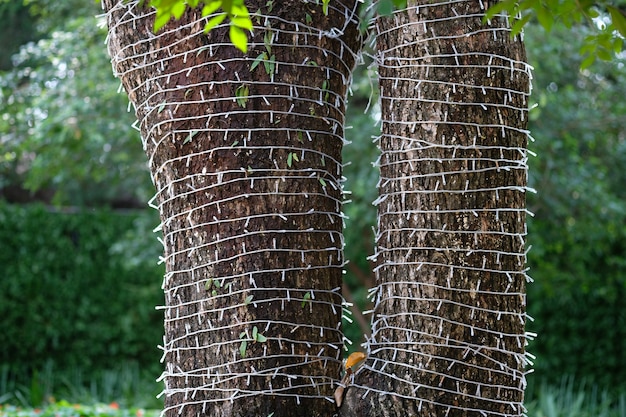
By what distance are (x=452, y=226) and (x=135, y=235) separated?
4.36 m

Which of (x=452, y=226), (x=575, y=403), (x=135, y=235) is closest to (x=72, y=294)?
(x=135, y=235)

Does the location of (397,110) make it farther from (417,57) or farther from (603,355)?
(603,355)

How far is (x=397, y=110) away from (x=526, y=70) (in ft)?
1.04

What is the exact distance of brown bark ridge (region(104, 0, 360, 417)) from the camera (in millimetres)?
1617

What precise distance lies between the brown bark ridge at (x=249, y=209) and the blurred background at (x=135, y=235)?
2.65 metres

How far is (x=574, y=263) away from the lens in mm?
5914

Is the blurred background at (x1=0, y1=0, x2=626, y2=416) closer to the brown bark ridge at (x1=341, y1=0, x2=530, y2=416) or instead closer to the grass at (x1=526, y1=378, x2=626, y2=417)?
the grass at (x1=526, y1=378, x2=626, y2=417)

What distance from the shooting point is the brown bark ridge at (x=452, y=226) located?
1.62 m

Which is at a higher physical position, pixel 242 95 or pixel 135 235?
pixel 135 235

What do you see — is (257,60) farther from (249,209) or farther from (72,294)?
(72,294)

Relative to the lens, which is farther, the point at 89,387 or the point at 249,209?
the point at 89,387

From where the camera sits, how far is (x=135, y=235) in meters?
5.67

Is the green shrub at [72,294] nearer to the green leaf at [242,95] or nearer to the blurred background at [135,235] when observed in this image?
the blurred background at [135,235]

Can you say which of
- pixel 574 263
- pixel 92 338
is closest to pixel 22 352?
pixel 92 338
